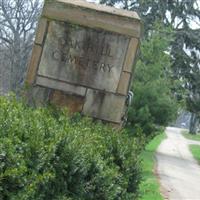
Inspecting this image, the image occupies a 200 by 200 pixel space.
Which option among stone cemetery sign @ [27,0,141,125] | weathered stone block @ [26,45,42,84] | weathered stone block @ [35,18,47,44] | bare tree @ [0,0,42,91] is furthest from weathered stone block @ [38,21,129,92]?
bare tree @ [0,0,42,91]

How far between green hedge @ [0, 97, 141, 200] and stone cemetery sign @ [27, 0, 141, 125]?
3117mm

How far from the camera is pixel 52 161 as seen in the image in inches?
225

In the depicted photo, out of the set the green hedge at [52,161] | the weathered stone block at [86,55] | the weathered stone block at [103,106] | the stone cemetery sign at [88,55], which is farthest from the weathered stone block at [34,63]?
the green hedge at [52,161]

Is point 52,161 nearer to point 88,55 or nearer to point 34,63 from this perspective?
point 88,55

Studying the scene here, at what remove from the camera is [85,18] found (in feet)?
38.8

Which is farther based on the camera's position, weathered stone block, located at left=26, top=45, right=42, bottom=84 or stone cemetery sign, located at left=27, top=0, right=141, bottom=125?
weathered stone block, located at left=26, top=45, right=42, bottom=84

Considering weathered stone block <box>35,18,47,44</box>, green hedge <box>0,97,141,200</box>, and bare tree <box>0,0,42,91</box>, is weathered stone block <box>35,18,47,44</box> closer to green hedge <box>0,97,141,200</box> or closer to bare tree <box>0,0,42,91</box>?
green hedge <box>0,97,141,200</box>

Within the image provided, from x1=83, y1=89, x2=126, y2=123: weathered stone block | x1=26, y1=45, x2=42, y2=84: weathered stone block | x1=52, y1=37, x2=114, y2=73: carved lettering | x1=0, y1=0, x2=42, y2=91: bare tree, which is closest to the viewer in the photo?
x1=52, y1=37, x2=114, y2=73: carved lettering

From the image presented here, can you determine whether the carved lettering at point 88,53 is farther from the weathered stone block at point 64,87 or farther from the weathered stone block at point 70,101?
the weathered stone block at point 70,101

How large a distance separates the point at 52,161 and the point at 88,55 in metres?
6.11

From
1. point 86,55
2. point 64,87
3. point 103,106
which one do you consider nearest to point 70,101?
point 64,87

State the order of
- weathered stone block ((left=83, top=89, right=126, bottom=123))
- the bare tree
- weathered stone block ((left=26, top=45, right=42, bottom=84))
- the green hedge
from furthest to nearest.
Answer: the bare tree, weathered stone block ((left=26, top=45, right=42, bottom=84)), weathered stone block ((left=83, top=89, right=126, bottom=123)), the green hedge

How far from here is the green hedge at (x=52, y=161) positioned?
475 centimetres

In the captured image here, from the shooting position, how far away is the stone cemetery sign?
462 inches
